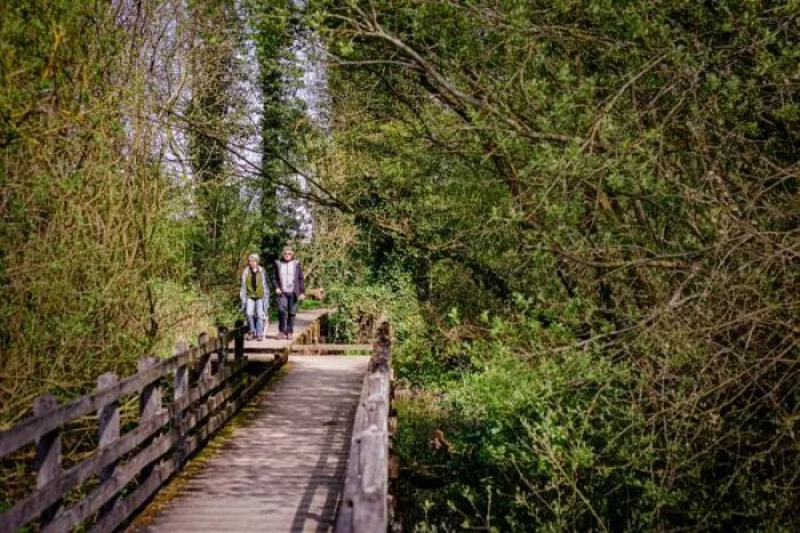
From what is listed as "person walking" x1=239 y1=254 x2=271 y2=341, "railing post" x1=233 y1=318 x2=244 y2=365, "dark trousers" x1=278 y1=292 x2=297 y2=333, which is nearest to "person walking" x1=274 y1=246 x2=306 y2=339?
"dark trousers" x1=278 y1=292 x2=297 y2=333

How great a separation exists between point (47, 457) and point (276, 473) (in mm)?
3395

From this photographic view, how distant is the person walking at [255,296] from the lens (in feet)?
61.4

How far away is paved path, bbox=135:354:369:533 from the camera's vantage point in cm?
713

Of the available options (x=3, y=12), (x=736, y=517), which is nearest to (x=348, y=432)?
(x=736, y=517)

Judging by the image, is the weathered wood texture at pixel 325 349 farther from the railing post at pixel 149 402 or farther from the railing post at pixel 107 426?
the railing post at pixel 107 426

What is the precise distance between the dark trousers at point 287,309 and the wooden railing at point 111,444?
816cm

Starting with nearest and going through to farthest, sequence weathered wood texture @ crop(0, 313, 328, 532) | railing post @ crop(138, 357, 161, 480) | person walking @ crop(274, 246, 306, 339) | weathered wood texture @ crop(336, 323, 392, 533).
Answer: weathered wood texture @ crop(336, 323, 392, 533), weathered wood texture @ crop(0, 313, 328, 532), railing post @ crop(138, 357, 161, 480), person walking @ crop(274, 246, 306, 339)

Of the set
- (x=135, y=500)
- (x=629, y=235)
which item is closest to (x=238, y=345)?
(x=135, y=500)

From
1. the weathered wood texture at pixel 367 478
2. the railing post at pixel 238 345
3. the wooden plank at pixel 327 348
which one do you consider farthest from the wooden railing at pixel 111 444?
the wooden plank at pixel 327 348

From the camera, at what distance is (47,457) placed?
5680mm

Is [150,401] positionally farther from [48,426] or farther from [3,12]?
[3,12]

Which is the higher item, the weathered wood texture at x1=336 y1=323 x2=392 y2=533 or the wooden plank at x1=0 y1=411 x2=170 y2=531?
the weathered wood texture at x1=336 y1=323 x2=392 y2=533

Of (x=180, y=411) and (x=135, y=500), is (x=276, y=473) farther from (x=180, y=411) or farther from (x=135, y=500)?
(x=135, y=500)

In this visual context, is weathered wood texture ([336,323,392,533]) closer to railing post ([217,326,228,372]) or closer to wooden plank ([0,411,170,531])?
wooden plank ([0,411,170,531])
